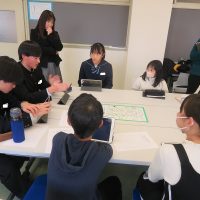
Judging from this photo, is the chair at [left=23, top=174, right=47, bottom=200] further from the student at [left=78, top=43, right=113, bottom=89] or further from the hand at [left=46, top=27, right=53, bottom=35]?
the hand at [left=46, top=27, right=53, bottom=35]

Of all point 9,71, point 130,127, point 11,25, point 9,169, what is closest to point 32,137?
point 9,169

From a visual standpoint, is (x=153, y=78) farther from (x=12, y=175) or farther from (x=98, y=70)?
(x=12, y=175)

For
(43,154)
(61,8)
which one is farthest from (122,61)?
(43,154)

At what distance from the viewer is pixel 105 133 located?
1.52 meters

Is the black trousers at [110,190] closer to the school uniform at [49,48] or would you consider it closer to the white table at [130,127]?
the white table at [130,127]

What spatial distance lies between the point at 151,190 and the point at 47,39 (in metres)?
2.44

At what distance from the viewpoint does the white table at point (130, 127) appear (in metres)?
1.38

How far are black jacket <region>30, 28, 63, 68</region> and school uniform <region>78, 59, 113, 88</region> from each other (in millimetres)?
576

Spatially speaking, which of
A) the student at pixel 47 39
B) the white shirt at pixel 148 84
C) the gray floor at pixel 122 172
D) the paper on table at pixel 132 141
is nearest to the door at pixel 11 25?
the student at pixel 47 39

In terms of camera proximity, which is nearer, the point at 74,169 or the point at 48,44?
the point at 74,169

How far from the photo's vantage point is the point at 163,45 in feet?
11.1

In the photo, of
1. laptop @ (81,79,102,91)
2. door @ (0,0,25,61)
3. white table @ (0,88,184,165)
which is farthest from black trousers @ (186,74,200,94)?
door @ (0,0,25,61)

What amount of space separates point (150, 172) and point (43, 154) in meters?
0.63

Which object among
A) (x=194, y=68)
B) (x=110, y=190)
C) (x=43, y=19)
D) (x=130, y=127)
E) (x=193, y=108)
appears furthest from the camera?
(x=194, y=68)
